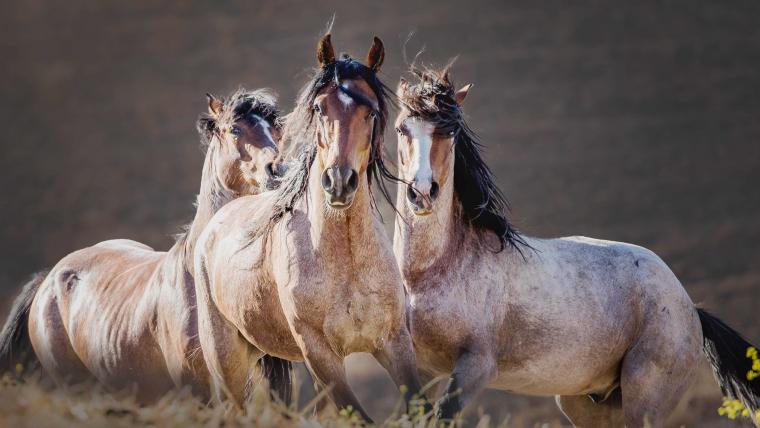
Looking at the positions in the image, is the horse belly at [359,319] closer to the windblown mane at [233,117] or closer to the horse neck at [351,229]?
the horse neck at [351,229]

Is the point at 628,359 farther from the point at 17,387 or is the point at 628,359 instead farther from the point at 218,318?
the point at 17,387

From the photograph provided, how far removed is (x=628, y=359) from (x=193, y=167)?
87.4 ft

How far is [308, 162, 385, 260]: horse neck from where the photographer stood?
5016 millimetres

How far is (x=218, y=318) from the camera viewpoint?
6000 mm

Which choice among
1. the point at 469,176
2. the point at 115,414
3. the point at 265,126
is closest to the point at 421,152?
the point at 469,176

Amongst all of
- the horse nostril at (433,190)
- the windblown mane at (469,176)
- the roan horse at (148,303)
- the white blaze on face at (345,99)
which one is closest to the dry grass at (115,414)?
the white blaze on face at (345,99)

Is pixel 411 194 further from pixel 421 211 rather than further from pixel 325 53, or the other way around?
pixel 325 53

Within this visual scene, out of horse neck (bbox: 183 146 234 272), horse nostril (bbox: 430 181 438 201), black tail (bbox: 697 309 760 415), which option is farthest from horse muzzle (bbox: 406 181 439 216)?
black tail (bbox: 697 309 760 415)

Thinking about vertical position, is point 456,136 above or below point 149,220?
above

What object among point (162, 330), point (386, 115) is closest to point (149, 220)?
point (162, 330)

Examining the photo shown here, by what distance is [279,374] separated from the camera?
6.64m

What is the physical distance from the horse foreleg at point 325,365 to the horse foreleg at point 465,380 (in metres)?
0.76

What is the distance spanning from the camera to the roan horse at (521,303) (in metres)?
6.18

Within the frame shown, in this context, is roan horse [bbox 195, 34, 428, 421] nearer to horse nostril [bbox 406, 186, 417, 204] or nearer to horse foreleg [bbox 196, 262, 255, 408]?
horse foreleg [bbox 196, 262, 255, 408]
